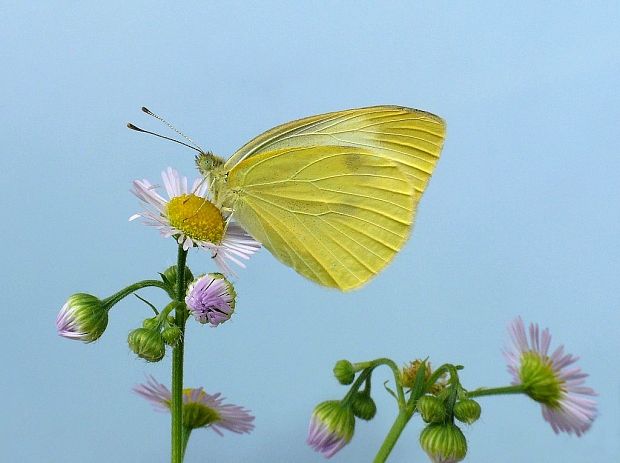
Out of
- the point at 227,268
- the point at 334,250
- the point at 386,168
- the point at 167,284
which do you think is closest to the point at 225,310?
the point at 167,284

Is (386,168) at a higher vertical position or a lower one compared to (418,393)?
higher

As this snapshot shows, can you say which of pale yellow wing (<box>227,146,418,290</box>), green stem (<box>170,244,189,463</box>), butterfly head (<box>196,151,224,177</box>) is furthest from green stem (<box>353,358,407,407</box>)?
butterfly head (<box>196,151,224,177</box>)

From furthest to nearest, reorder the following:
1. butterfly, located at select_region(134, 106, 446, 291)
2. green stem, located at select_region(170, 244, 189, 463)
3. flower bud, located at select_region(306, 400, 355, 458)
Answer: butterfly, located at select_region(134, 106, 446, 291) < flower bud, located at select_region(306, 400, 355, 458) < green stem, located at select_region(170, 244, 189, 463)

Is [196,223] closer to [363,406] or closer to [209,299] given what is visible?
[209,299]

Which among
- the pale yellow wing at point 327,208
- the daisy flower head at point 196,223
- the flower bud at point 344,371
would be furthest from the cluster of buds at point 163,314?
the pale yellow wing at point 327,208

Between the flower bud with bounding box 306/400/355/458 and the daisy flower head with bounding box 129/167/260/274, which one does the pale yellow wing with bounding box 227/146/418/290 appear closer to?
the daisy flower head with bounding box 129/167/260/274

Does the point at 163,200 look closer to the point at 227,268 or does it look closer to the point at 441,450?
the point at 227,268
